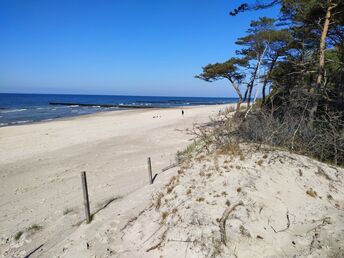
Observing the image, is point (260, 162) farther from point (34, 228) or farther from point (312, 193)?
point (34, 228)

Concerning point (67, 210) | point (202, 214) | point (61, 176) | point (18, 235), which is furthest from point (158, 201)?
point (61, 176)

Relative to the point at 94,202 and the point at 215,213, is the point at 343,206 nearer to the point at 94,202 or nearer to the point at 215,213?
the point at 215,213

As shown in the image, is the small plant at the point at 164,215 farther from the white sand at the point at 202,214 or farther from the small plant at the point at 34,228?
the small plant at the point at 34,228

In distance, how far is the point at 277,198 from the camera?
435 cm

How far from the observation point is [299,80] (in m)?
12.8

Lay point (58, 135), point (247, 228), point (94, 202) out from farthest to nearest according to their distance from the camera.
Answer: point (58, 135)
point (94, 202)
point (247, 228)

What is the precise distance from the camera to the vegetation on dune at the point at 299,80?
20.3 feet

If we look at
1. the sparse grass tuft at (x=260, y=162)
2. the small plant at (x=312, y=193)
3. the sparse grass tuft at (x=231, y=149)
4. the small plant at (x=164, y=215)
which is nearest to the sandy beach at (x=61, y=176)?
the small plant at (x=164, y=215)

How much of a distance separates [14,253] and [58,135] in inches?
565

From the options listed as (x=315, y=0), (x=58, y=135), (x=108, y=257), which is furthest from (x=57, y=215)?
(x=58, y=135)

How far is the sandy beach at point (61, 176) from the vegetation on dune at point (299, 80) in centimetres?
226

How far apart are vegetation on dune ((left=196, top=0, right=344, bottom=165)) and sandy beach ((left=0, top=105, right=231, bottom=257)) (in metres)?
2.26

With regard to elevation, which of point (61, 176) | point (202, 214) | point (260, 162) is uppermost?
point (260, 162)

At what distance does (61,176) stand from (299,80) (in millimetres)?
11443
